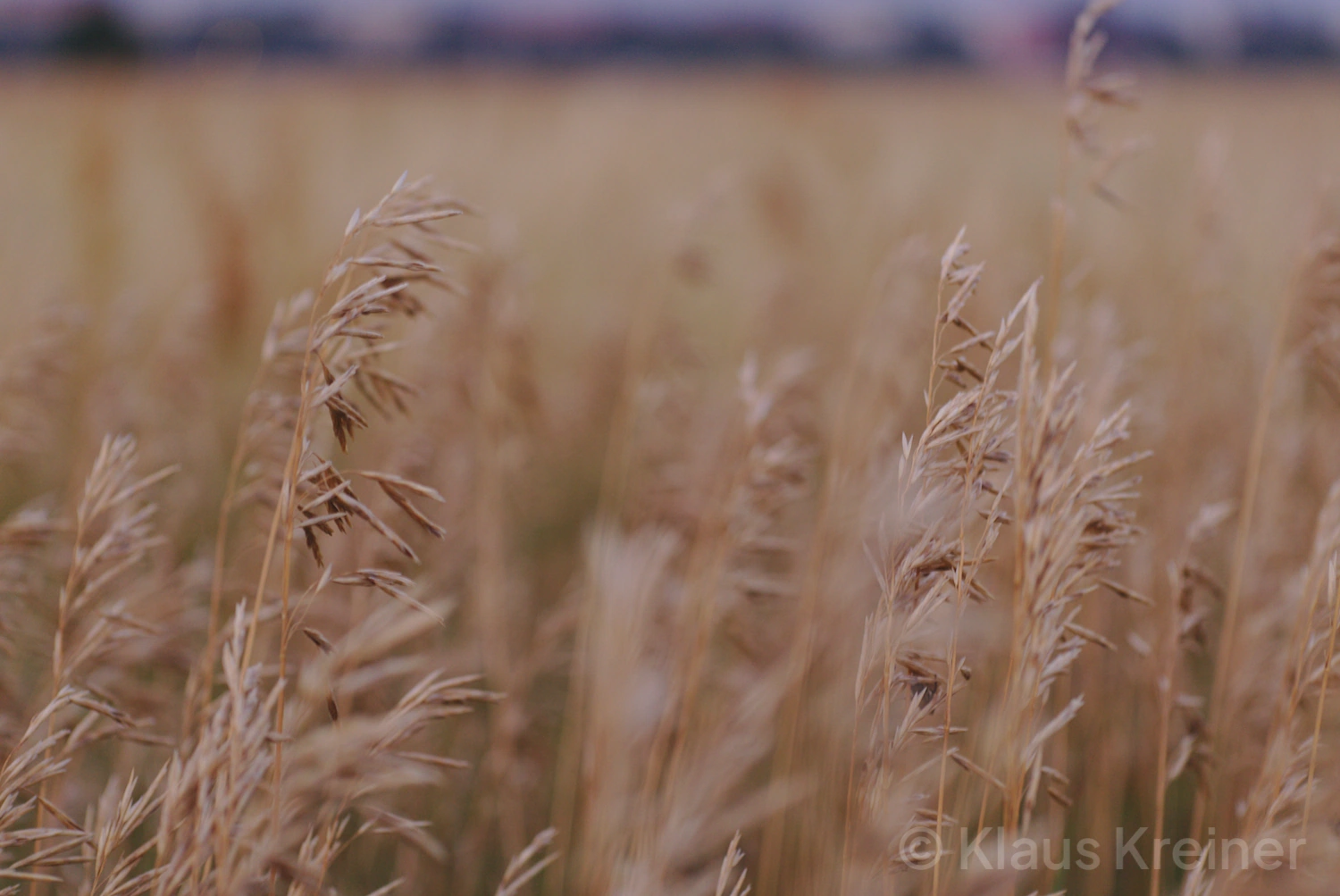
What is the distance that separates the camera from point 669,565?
1749 mm

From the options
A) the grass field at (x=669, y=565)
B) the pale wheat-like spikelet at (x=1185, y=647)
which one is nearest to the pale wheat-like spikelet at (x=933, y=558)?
the grass field at (x=669, y=565)

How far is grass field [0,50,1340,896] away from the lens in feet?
2.59

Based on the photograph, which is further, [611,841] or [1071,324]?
[1071,324]

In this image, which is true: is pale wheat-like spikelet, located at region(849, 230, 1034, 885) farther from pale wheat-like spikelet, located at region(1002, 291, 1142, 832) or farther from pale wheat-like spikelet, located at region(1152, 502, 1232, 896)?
pale wheat-like spikelet, located at region(1152, 502, 1232, 896)

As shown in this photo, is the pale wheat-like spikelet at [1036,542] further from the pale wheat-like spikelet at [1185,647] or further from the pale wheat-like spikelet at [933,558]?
the pale wheat-like spikelet at [1185,647]

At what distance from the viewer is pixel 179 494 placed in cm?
215

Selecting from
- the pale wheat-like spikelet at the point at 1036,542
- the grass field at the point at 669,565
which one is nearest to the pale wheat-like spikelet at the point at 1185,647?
the grass field at the point at 669,565

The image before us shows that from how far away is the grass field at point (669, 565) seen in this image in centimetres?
79

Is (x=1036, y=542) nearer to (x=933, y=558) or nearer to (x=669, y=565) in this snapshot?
(x=933, y=558)

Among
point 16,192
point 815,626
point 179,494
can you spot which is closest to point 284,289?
point 16,192

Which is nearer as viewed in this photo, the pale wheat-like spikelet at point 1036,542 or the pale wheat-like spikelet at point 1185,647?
the pale wheat-like spikelet at point 1036,542

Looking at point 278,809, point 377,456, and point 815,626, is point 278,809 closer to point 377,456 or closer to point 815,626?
point 815,626

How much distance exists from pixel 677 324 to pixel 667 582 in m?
0.70

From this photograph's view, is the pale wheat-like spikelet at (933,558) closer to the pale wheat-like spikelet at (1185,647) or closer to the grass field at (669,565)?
the grass field at (669,565)
